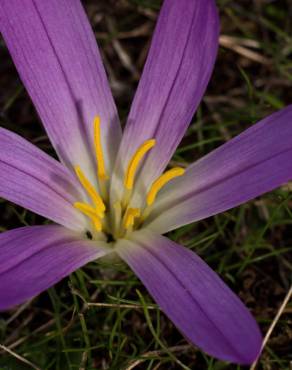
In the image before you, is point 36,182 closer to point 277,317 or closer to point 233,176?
point 233,176

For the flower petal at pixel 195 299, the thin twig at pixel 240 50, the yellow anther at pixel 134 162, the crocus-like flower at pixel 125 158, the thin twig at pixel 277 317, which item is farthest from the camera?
the thin twig at pixel 240 50

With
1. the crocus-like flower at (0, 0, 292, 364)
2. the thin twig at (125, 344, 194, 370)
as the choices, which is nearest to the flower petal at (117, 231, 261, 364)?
the crocus-like flower at (0, 0, 292, 364)

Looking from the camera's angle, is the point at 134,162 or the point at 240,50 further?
the point at 240,50

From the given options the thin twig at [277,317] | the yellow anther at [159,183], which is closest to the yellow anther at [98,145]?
A: the yellow anther at [159,183]

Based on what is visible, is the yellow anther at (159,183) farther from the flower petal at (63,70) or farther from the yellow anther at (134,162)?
the flower petal at (63,70)

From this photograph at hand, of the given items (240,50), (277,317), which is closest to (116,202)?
(277,317)

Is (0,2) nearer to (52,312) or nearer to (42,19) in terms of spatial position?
(42,19)

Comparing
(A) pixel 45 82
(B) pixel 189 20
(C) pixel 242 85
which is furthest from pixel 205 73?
(C) pixel 242 85
